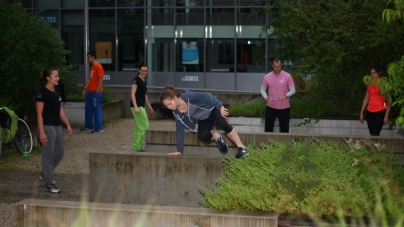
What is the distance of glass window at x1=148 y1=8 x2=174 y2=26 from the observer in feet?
97.1

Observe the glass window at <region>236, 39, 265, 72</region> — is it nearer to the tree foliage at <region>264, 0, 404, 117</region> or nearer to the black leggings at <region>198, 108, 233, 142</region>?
the tree foliage at <region>264, 0, 404, 117</region>

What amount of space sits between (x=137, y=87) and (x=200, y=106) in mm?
4415

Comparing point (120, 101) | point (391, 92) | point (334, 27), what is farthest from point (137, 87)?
point (120, 101)

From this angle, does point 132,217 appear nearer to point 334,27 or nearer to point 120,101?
point 334,27

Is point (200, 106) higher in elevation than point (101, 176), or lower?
higher

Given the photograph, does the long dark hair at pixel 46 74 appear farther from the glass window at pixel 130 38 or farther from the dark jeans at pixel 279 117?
the glass window at pixel 130 38

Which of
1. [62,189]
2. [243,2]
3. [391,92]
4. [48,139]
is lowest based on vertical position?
[62,189]

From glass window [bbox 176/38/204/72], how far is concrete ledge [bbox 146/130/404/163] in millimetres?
17581

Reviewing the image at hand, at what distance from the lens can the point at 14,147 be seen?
587 inches

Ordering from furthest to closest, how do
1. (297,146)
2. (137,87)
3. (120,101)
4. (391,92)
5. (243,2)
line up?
(243,2), (120,101), (137,87), (297,146), (391,92)

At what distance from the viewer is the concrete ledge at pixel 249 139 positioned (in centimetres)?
1062

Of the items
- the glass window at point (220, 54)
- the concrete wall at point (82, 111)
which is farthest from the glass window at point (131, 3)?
the concrete wall at point (82, 111)

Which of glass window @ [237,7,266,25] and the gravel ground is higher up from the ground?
glass window @ [237,7,266,25]

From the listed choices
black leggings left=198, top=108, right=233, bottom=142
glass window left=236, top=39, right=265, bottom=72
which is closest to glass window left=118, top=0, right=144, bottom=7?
glass window left=236, top=39, right=265, bottom=72
